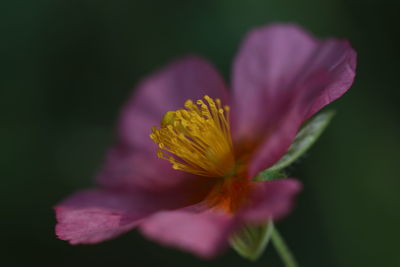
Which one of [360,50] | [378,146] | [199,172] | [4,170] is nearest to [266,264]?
[378,146]

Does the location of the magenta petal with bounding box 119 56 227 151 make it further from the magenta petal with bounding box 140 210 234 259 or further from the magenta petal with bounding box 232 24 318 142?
the magenta petal with bounding box 140 210 234 259

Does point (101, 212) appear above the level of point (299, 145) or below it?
above

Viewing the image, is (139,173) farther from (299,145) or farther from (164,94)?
(299,145)

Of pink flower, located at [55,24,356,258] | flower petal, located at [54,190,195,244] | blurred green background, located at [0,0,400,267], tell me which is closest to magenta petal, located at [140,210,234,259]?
pink flower, located at [55,24,356,258]

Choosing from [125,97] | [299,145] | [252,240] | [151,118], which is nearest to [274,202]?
[252,240]

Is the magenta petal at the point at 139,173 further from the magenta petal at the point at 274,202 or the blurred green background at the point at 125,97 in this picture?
the blurred green background at the point at 125,97

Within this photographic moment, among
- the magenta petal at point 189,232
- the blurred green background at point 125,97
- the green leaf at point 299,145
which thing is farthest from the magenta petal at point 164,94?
the magenta petal at point 189,232

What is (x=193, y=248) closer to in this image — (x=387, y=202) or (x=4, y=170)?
(x=387, y=202)
